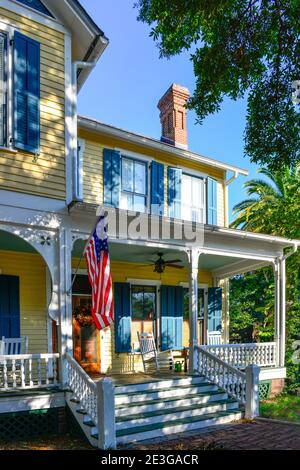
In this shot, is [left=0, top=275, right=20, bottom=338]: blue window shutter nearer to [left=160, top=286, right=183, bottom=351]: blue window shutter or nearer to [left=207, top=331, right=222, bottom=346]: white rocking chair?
[left=160, top=286, right=183, bottom=351]: blue window shutter

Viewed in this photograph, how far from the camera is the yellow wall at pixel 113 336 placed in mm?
11414

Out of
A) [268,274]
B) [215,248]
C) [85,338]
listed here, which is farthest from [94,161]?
[268,274]

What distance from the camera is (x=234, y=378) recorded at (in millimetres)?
9234

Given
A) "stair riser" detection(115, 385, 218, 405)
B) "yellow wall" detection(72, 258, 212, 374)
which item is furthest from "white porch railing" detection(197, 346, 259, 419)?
"yellow wall" detection(72, 258, 212, 374)

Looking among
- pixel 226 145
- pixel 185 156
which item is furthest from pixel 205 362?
pixel 226 145

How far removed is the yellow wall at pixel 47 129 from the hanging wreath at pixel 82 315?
3860 millimetres

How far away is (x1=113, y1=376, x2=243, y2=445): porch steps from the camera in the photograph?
7316 mm

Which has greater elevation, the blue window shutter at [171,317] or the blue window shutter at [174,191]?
the blue window shutter at [174,191]

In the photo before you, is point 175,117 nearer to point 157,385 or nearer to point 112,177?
point 112,177

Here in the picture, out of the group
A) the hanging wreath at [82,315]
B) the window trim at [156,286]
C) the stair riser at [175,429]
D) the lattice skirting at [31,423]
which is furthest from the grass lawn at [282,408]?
the hanging wreath at [82,315]

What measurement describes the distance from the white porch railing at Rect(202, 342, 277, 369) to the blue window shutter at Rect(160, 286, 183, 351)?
1979mm

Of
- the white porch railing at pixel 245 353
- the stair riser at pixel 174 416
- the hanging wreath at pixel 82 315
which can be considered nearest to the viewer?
the stair riser at pixel 174 416

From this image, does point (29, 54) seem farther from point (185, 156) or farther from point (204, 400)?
point (204, 400)

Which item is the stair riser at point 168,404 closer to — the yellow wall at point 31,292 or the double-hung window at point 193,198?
the yellow wall at point 31,292
